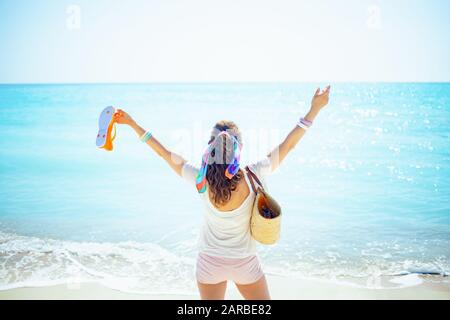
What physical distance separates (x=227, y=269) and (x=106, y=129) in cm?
107

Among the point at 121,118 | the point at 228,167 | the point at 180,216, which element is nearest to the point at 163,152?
the point at 121,118

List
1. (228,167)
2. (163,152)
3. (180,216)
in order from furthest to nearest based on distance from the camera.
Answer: (180,216) → (163,152) → (228,167)

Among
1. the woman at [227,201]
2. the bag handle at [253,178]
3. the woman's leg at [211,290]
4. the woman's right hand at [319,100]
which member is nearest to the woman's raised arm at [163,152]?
the woman at [227,201]

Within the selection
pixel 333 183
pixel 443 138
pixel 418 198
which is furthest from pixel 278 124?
pixel 418 198

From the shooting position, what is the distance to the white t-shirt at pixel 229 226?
2.26 m

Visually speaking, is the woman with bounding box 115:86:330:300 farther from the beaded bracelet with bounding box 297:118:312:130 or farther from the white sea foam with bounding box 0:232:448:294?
the white sea foam with bounding box 0:232:448:294

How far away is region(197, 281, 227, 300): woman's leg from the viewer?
2.41m

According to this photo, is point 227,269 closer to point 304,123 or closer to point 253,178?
point 253,178

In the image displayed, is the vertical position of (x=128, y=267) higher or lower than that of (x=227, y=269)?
higher

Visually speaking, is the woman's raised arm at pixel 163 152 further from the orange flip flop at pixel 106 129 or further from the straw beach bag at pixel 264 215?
the straw beach bag at pixel 264 215

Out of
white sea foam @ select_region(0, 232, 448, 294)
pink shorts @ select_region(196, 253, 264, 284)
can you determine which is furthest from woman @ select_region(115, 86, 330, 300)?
white sea foam @ select_region(0, 232, 448, 294)

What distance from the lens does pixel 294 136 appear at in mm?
2334

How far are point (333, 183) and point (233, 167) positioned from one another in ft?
25.5

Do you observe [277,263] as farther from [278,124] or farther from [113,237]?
[278,124]
